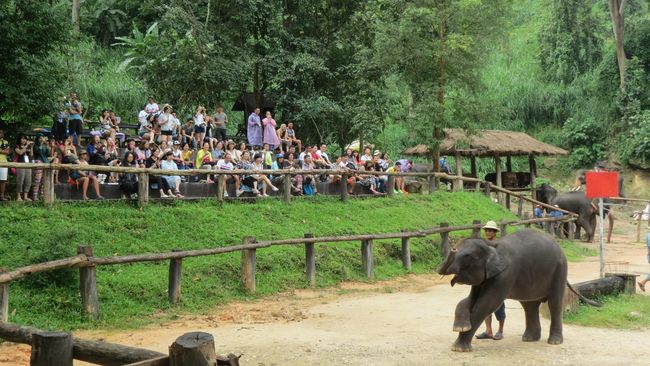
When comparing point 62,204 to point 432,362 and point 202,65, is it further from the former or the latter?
point 202,65

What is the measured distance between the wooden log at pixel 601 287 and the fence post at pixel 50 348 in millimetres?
8849

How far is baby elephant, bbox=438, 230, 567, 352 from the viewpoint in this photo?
9.09 metres

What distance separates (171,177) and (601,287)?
8211 millimetres

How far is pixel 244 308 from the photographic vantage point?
1226 centimetres

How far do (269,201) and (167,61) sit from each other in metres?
8.36

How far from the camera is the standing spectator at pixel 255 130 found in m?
21.3

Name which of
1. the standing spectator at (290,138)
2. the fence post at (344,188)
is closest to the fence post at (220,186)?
the fence post at (344,188)

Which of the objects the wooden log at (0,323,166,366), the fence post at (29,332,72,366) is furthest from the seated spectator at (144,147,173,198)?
the fence post at (29,332,72,366)

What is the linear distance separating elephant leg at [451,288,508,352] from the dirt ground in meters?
0.12

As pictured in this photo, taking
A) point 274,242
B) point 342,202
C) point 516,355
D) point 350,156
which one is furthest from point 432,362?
point 350,156

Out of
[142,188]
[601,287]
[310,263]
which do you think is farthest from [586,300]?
[142,188]

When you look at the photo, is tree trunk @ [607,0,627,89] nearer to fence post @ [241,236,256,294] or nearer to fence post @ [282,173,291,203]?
fence post @ [282,173,291,203]

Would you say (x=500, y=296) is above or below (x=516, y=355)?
above

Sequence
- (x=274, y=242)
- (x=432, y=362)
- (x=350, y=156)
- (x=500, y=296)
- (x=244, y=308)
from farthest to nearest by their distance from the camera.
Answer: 1. (x=350, y=156)
2. (x=274, y=242)
3. (x=244, y=308)
4. (x=500, y=296)
5. (x=432, y=362)
